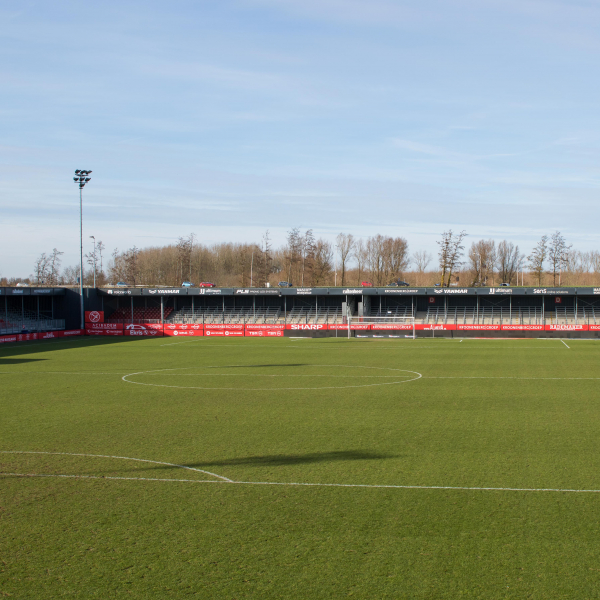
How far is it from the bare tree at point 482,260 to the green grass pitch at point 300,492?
305 ft

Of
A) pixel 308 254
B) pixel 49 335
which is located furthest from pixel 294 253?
pixel 49 335

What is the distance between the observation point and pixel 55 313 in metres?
62.7

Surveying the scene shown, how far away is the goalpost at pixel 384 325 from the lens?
55594 millimetres

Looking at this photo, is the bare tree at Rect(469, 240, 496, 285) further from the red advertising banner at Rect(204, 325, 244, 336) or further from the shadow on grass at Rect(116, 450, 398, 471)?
the shadow on grass at Rect(116, 450, 398, 471)

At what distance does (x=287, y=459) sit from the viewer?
41.7ft

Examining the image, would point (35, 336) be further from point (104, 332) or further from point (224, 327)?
point (224, 327)

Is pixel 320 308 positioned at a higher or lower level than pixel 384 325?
higher

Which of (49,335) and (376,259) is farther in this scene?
(376,259)

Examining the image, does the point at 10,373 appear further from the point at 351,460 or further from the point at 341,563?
the point at 341,563

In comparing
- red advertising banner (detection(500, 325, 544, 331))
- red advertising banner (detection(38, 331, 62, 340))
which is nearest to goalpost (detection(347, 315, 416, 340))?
red advertising banner (detection(500, 325, 544, 331))

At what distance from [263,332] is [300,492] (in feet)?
163

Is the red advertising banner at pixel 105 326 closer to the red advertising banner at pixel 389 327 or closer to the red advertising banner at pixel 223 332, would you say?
the red advertising banner at pixel 223 332

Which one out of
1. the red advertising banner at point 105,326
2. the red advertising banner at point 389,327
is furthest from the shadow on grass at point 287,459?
the red advertising banner at point 105,326

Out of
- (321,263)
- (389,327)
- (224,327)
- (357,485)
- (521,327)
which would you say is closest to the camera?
(357,485)
